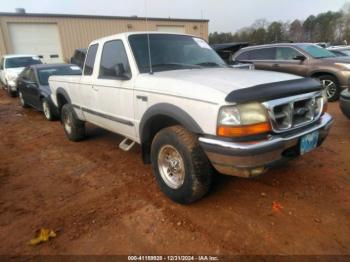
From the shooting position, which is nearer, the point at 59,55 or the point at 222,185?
the point at 222,185

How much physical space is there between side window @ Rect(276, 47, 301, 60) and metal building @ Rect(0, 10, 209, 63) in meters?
13.2

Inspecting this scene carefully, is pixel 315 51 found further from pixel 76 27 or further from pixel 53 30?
pixel 53 30

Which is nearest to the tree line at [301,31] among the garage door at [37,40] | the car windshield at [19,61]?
the garage door at [37,40]

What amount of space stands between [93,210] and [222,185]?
161 cm

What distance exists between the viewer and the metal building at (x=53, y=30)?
18.3 m

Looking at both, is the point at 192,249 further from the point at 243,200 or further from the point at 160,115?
the point at 160,115

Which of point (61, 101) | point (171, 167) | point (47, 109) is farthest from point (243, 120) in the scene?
point (47, 109)

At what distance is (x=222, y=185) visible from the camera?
3613 millimetres

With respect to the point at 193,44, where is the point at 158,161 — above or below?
below

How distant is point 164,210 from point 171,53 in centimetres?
209

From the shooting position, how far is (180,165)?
3080 mm

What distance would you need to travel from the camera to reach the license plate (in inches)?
109

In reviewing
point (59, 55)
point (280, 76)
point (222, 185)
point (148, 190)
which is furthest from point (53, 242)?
point (59, 55)

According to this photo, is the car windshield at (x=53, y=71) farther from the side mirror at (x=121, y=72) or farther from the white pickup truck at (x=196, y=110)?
the side mirror at (x=121, y=72)
